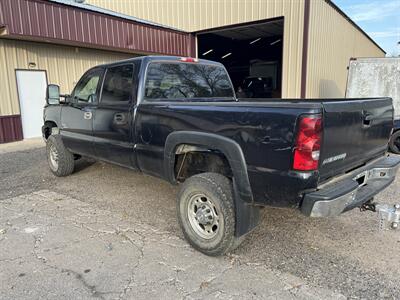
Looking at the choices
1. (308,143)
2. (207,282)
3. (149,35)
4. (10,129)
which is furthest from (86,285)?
(149,35)

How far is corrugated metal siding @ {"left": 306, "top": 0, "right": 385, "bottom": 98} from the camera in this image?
39.8 ft

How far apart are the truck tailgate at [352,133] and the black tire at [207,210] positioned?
0.89m

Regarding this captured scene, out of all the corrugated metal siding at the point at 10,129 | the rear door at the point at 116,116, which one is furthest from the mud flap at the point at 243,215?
the corrugated metal siding at the point at 10,129

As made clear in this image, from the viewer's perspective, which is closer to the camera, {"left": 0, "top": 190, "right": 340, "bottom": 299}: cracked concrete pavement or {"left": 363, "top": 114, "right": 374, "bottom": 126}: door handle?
{"left": 0, "top": 190, "right": 340, "bottom": 299}: cracked concrete pavement

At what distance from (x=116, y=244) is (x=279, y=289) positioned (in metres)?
1.73

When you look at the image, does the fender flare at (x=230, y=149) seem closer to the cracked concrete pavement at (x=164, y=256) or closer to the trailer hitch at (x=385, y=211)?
the cracked concrete pavement at (x=164, y=256)

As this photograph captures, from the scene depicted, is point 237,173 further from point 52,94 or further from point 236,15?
point 236,15

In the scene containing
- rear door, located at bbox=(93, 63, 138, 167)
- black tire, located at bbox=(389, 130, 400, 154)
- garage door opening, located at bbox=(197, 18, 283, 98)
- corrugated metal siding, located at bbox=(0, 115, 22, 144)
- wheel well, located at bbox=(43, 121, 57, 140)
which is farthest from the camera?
garage door opening, located at bbox=(197, 18, 283, 98)

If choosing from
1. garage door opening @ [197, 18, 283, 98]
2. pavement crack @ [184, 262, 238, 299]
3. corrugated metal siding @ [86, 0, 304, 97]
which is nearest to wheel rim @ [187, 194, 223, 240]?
pavement crack @ [184, 262, 238, 299]

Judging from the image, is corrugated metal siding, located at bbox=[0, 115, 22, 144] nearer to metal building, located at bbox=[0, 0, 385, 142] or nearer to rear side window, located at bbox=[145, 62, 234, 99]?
metal building, located at bbox=[0, 0, 385, 142]

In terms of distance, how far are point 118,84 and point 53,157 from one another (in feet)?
8.33

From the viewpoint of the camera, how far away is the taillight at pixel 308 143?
2.39m

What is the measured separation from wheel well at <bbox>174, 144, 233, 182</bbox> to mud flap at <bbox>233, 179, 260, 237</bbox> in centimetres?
38

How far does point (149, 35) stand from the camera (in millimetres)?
12781
